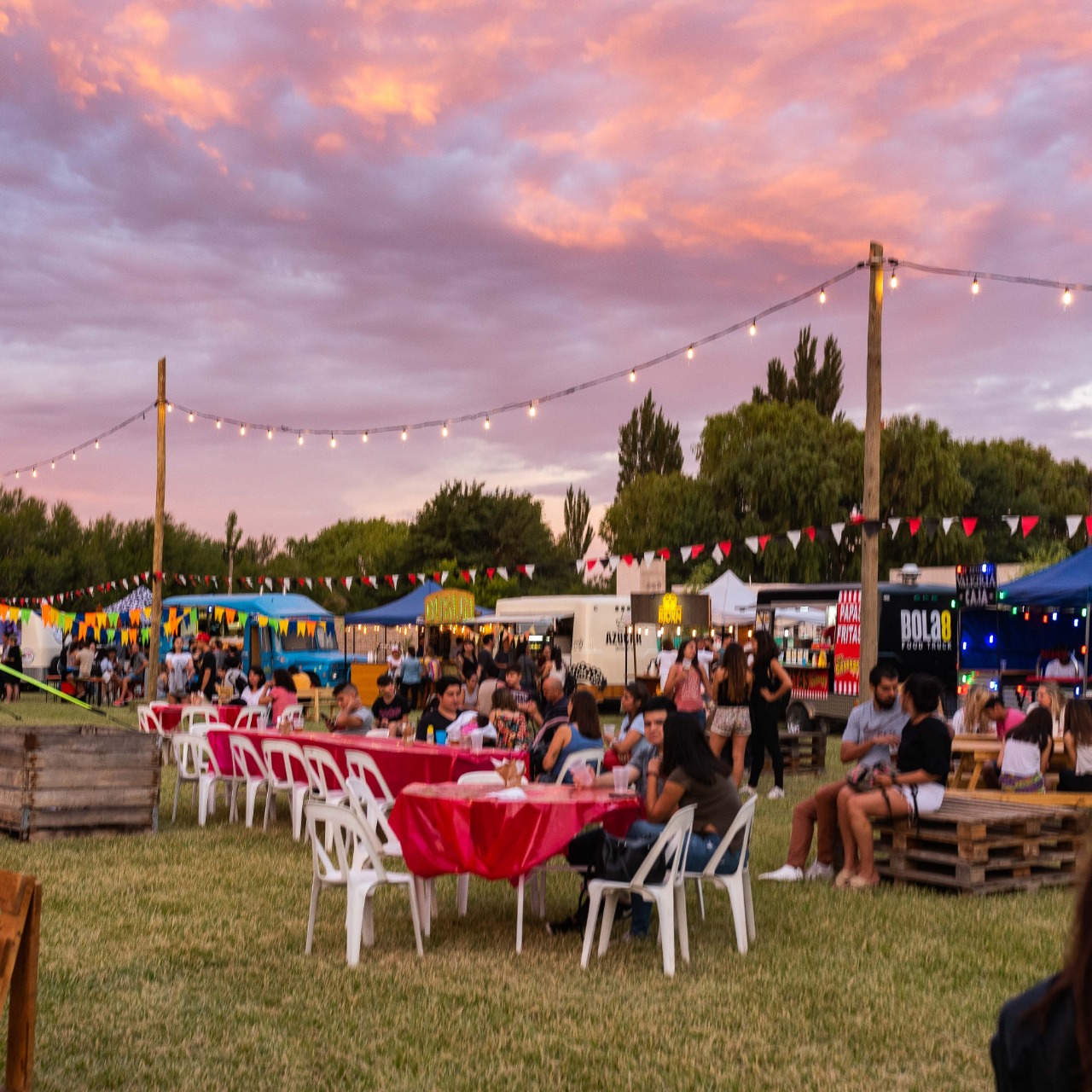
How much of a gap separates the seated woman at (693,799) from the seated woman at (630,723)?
252 cm

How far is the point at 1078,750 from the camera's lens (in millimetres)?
10000

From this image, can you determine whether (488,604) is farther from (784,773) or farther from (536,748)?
(536,748)

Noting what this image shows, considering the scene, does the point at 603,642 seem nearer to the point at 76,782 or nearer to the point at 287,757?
the point at 287,757

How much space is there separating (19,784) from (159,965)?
421 centimetres

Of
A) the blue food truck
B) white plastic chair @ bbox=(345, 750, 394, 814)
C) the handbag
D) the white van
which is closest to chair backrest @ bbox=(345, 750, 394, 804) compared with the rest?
white plastic chair @ bbox=(345, 750, 394, 814)

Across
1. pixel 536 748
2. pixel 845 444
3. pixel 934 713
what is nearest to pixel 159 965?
pixel 536 748

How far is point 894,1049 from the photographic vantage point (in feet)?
16.4

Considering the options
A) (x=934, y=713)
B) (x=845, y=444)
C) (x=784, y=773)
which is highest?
(x=845, y=444)

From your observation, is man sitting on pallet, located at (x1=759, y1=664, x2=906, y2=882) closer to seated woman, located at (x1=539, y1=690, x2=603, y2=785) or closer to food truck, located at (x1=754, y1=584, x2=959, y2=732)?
seated woman, located at (x1=539, y1=690, x2=603, y2=785)

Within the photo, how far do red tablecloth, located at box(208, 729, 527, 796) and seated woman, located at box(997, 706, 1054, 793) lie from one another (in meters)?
3.79

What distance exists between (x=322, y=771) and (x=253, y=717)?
4.89m

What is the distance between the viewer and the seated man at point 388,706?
1206cm

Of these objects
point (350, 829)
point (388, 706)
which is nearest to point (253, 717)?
point (388, 706)

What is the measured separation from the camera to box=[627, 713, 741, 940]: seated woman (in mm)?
6684
